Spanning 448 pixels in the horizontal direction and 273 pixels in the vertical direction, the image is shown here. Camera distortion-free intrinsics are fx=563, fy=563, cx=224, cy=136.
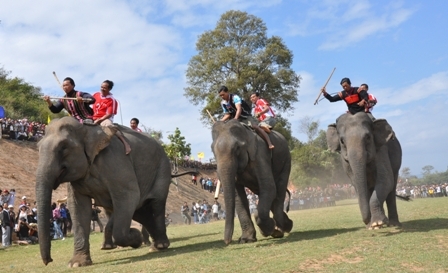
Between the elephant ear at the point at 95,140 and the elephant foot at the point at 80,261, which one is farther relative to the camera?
the elephant ear at the point at 95,140

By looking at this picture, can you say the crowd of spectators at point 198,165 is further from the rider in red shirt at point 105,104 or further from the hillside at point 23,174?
the rider in red shirt at point 105,104

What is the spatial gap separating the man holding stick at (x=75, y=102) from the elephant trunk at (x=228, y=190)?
306 centimetres

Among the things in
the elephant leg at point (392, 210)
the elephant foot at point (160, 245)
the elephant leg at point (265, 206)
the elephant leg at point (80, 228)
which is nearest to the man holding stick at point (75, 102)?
the elephant leg at point (80, 228)

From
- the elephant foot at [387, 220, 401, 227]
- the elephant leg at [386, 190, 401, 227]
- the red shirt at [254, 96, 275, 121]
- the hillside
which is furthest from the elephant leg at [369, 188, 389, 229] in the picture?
the hillside

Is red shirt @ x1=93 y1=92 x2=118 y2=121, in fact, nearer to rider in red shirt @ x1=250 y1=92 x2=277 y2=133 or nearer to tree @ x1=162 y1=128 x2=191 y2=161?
rider in red shirt @ x1=250 y1=92 x2=277 y2=133

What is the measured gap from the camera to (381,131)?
1366 centimetres

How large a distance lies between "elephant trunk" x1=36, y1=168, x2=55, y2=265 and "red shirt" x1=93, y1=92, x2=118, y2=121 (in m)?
2.72

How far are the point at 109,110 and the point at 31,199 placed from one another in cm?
2531

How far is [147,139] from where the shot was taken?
1342cm

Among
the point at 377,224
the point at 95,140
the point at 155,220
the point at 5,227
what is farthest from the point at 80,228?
the point at 5,227

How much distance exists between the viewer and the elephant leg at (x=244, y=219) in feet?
40.8

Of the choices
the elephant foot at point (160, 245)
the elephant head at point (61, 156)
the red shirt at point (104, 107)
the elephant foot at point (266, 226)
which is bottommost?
the elephant foot at point (160, 245)

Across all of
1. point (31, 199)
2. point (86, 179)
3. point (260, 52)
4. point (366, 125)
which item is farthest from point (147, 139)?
point (260, 52)

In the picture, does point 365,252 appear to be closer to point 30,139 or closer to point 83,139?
point 83,139
